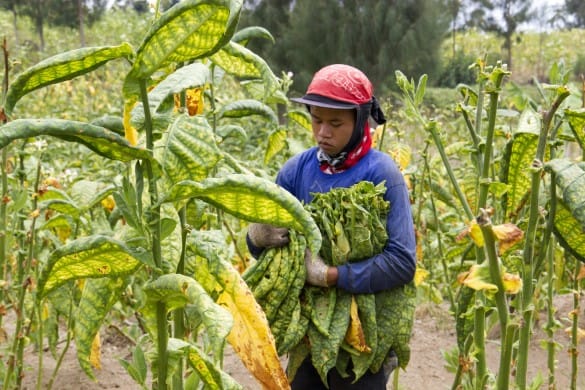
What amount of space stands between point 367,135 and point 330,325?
51cm

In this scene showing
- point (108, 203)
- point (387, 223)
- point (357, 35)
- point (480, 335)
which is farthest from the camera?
point (357, 35)

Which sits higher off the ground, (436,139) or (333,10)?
(333,10)

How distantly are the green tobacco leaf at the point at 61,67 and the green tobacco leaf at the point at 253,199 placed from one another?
210mm

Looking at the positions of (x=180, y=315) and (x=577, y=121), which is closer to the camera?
(x=577, y=121)

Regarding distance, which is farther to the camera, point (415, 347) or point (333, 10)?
point (333, 10)

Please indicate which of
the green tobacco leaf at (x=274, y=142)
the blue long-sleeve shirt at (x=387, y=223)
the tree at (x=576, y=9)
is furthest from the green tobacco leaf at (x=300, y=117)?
the tree at (x=576, y=9)

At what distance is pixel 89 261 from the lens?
110 cm

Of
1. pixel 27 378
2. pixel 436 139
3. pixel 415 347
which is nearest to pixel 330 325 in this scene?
pixel 436 139

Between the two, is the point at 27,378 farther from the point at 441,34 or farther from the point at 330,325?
the point at 441,34

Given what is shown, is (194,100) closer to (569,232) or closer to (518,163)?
A: (518,163)

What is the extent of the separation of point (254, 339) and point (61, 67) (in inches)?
19.5

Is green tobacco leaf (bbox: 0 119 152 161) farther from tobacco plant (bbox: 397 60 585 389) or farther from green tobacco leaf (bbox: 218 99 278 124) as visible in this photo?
green tobacco leaf (bbox: 218 99 278 124)

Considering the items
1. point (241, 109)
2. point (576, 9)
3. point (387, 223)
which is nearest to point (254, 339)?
point (387, 223)

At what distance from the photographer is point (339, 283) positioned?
172cm
